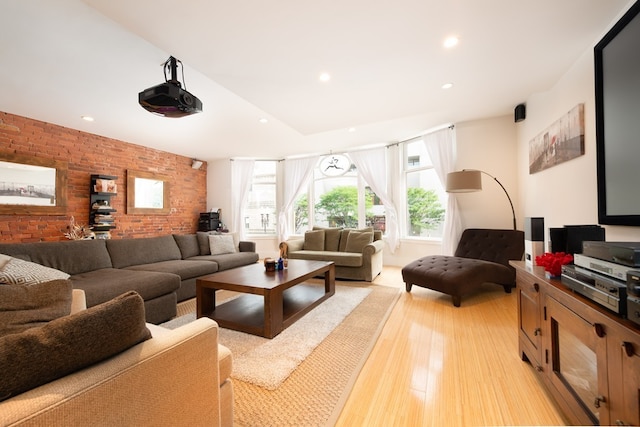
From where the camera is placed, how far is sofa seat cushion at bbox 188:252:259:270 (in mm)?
3784

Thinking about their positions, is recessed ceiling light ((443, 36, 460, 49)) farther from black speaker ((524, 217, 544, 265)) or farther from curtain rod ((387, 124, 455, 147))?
curtain rod ((387, 124, 455, 147))

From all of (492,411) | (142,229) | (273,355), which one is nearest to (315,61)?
(273,355)

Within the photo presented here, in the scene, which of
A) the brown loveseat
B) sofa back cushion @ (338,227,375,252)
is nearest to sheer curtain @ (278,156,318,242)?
the brown loveseat

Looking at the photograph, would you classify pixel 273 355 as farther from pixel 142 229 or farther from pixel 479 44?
pixel 142 229

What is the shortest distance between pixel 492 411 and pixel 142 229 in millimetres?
5759

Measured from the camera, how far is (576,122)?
214 cm

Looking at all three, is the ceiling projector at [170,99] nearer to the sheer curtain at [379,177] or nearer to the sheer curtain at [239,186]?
the sheer curtain at [379,177]

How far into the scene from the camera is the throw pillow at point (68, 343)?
0.60 metres

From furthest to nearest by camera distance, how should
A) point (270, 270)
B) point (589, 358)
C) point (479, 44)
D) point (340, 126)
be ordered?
1. point (340, 126)
2. point (270, 270)
3. point (479, 44)
4. point (589, 358)

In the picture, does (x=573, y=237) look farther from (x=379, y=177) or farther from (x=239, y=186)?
(x=239, y=186)

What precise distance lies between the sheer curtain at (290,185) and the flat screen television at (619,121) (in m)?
4.76

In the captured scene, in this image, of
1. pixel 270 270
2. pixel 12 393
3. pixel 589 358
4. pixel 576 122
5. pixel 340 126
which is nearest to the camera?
pixel 12 393

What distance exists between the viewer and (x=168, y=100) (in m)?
2.11

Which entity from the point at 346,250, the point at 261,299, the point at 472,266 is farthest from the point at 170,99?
the point at 472,266
